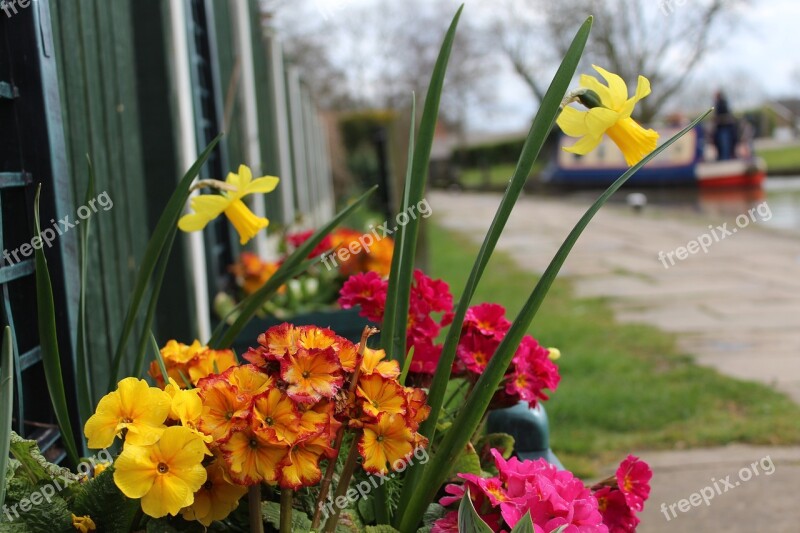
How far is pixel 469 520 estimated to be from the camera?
1.02 metres

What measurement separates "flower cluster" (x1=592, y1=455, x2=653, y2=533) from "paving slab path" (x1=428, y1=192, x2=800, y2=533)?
5.05 ft

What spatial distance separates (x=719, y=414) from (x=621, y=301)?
2915mm

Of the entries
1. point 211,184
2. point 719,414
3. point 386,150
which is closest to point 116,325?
point 211,184

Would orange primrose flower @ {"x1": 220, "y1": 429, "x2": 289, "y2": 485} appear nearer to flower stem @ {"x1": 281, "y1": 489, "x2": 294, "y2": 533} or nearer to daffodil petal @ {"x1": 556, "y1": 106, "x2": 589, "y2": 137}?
flower stem @ {"x1": 281, "y1": 489, "x2": 294, "y2": 533}

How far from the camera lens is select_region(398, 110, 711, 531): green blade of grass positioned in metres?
1.11

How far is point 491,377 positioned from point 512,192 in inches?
9.6

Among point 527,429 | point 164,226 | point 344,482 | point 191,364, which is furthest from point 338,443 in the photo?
point 527,429

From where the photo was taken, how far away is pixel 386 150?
6.86 metres

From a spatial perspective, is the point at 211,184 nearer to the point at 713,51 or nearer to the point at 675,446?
the point at 675,446

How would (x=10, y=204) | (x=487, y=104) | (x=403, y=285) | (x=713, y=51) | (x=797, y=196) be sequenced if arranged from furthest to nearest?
(x=487, y=104) → (x=713, y=51) → (x=797, y=196) → (x=10, y=204) → (x=403, y=285)

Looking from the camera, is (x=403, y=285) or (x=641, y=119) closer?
(x=403, y=285)

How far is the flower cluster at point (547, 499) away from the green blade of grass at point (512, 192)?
100mm

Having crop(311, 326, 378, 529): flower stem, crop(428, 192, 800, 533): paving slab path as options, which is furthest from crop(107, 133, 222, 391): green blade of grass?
crop(428, 192, 800, 533): paving slab path

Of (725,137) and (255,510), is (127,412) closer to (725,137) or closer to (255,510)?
(255,510)
